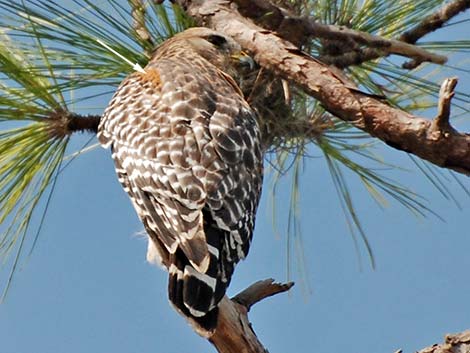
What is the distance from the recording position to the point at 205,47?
3545 millimetres

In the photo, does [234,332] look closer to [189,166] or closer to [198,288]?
[198,288]

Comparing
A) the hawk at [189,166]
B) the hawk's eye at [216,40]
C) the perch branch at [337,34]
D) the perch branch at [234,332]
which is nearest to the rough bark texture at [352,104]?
the perch branch at [337,34]

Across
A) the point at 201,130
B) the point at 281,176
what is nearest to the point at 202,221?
the point at 201,130

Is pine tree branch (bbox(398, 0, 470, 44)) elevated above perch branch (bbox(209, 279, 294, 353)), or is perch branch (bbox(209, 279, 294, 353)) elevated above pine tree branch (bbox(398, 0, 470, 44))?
pine tree branch (bbox(398, 0, 470, 44))

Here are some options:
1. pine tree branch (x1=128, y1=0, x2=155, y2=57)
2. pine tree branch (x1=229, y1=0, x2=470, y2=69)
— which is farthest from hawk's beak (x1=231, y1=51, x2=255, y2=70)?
pine tree branch (x1=229, y1=0, x2=470, y2=69)

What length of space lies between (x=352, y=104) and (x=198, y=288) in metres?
0.55

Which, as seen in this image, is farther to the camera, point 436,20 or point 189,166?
point 436,20

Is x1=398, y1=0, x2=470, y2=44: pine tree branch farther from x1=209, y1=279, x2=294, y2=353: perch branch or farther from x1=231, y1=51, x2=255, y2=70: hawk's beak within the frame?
x1=209, y1=279, x2=294, y2=353: perch branch

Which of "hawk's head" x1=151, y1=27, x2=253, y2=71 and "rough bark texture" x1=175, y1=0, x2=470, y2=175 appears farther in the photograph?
"hawk's head" x1=151, y1=27, x2=253, y2=71

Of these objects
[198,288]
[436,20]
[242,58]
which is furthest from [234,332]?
[242,58]

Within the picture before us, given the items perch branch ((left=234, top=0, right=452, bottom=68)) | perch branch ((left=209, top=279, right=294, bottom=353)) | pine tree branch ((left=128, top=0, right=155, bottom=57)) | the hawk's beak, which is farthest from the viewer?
the hawk's beak

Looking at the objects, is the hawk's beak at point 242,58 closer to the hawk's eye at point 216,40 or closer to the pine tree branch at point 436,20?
the hawk's eye at point 216,40

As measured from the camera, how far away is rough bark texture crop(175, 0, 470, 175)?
7.00 feet

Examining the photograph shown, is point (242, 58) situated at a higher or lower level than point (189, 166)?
higher
